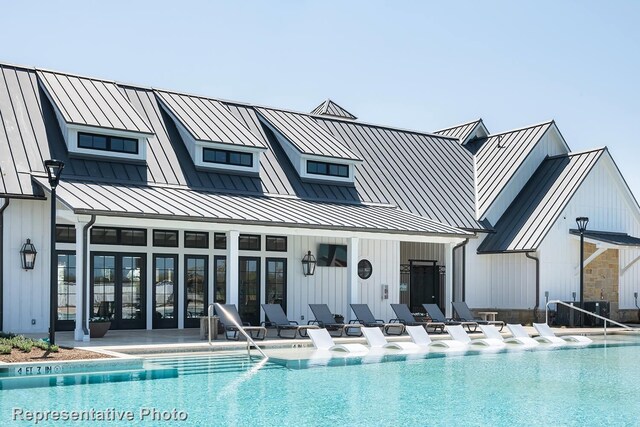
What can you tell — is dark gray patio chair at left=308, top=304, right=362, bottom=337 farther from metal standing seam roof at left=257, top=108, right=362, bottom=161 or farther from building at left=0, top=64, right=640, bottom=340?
metal standing seam roof at left=257, top=108, right=362, bottom=161

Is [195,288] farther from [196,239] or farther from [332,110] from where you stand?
[332,110]

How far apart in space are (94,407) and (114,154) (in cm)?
1121

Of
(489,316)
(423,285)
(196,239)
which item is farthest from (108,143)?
(423,285)

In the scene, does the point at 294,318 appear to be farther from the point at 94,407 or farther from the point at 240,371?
the point at 94,407

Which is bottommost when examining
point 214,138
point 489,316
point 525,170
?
point 489,316

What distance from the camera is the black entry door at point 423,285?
2914cm

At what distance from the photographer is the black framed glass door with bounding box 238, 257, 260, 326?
22.7m

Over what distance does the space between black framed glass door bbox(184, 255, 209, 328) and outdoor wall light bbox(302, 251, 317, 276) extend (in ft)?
9.34

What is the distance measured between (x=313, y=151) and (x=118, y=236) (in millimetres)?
6899

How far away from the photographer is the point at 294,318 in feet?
76.9

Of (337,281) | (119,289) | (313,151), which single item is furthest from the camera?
(313,151)

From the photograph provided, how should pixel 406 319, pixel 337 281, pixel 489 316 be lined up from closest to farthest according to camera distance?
1. pixel 406 319
2. pixel 337 281
3. pixel 489 316

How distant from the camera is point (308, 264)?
23.5 meters

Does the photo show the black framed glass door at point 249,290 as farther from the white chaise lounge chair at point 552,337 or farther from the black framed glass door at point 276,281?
the white chaise lounge chair at point 552,337
